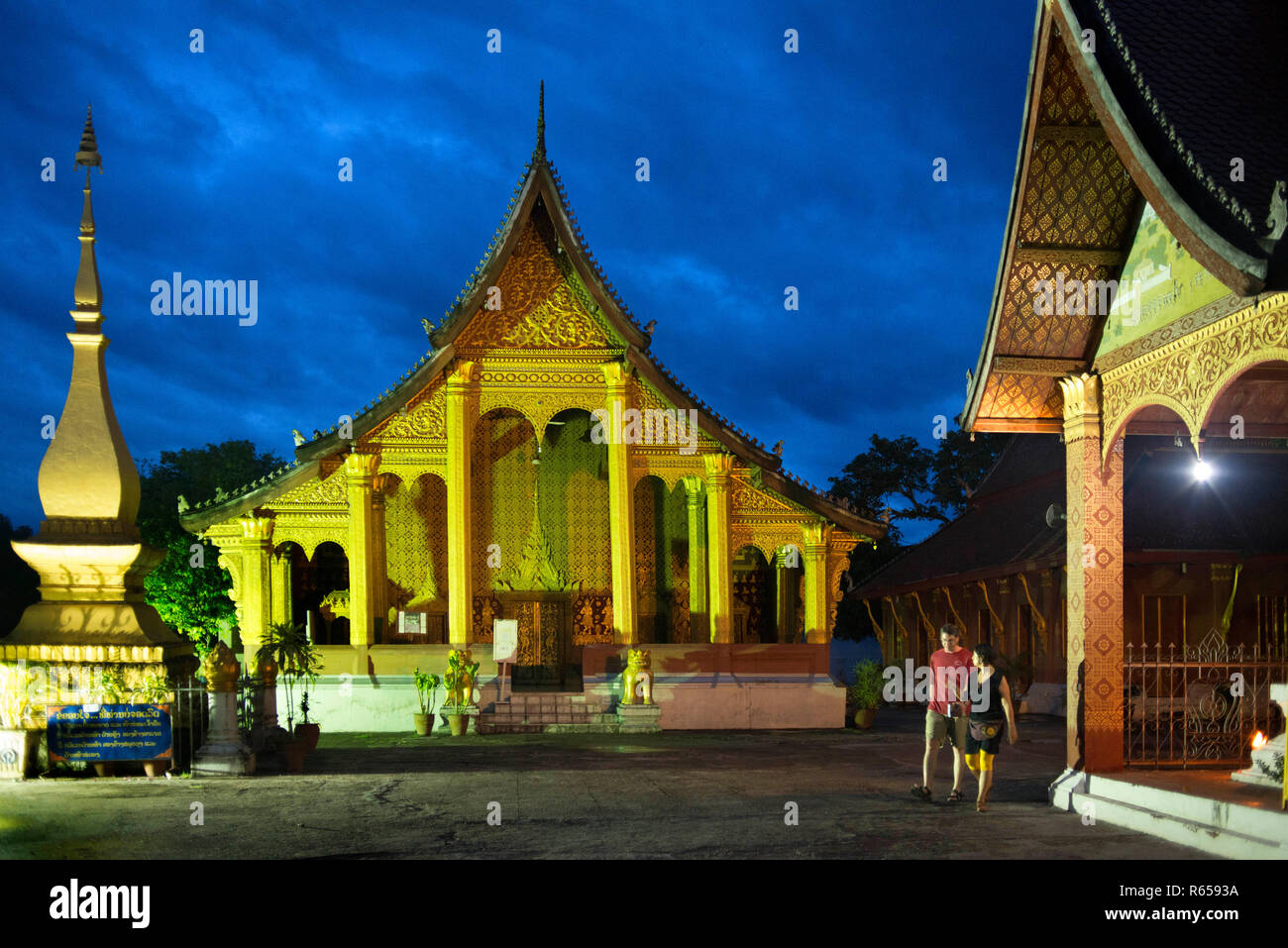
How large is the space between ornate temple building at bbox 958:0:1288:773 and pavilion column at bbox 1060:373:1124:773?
0.02 metres

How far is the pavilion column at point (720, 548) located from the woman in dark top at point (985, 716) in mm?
10876

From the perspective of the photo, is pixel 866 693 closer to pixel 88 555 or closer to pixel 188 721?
pixel 188 721

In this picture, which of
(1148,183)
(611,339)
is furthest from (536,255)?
(1148,183)

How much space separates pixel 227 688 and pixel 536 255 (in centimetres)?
1077

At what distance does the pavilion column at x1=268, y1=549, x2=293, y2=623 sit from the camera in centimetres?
2208

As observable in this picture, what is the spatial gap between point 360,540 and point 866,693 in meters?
9.14

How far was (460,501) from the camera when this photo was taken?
2066 centimetres

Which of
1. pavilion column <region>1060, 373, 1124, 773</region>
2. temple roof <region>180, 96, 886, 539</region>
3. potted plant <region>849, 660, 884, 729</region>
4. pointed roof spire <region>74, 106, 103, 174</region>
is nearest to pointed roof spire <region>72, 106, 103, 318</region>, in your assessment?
pointed roof spire <region>74, 106, 103, 174</region>

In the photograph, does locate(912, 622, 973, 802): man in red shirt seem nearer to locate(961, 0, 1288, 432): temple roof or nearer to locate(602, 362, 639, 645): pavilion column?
locate(961, 0, 1288, 432): temple roof

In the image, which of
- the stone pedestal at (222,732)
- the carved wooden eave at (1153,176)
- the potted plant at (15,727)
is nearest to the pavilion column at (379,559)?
the stone pedestal at (222,732)

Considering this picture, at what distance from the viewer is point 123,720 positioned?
41.6ft

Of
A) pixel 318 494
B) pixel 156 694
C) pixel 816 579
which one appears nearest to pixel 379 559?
pixel 318 494

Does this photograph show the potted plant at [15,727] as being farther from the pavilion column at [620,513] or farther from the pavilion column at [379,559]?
the pavilion column at [620,513]
